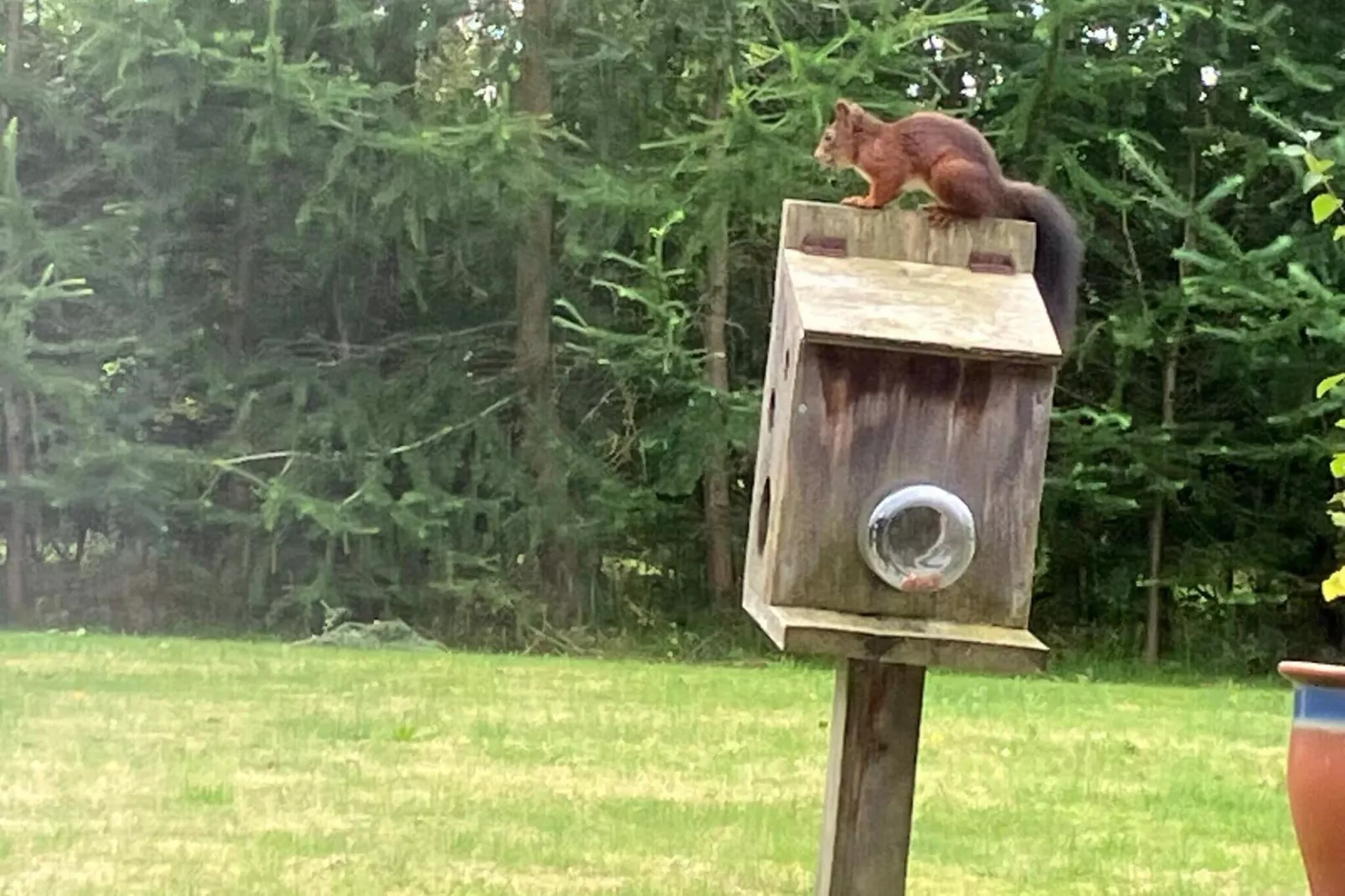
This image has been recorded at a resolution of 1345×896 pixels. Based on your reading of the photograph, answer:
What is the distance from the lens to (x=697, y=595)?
4.73 metres

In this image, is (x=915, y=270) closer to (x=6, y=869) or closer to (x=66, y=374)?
(x=6, y=869)

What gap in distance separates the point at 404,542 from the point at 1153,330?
6.91 feet

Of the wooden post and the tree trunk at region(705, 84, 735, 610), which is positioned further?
the tree trunk at region(705, 84, 735, 610)

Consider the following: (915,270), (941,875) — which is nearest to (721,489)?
(941,875)

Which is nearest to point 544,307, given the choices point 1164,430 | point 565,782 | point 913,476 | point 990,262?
point 1164,430

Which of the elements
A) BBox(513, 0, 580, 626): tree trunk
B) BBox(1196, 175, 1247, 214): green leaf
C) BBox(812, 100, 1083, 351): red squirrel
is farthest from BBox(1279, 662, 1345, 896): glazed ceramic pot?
BBox(513, 0, 580, 626): tree trunk

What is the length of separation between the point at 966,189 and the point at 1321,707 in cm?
60

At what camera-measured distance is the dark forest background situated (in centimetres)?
454

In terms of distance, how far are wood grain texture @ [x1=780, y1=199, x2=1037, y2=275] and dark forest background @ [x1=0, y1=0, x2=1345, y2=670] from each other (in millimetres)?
2983

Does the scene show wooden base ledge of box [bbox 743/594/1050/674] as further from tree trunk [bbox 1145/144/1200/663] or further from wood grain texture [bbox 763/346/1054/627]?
tree trunk [bbox 1145/144/1200/663]

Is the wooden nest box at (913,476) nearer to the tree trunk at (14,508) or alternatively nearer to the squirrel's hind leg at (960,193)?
the squirrel's hind leg at (960,193)

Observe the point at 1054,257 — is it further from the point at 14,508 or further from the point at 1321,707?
the point at 14,508

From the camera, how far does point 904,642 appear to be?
1233 millimetres

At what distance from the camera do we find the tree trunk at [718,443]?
181 inches
